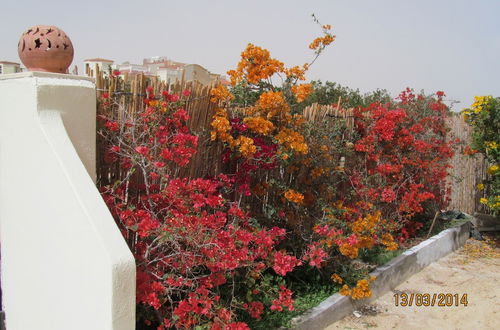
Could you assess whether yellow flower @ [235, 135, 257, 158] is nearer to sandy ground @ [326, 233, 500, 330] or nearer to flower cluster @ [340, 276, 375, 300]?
flower cluster @ [340, 276, 375, 300]

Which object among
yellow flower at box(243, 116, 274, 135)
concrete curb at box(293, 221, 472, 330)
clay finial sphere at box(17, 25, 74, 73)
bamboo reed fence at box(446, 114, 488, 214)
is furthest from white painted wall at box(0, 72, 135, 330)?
bamboo reed fence at box(446, 114, 488, 214)

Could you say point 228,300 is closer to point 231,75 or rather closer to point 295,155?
point 295,155

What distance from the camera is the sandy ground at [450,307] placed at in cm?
437

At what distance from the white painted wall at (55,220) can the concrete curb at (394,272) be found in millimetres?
1869

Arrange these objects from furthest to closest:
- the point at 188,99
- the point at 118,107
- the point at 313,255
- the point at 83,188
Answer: the point at 313,255 → the point at 188,99 → the point at 118,107 → the point at 83,188

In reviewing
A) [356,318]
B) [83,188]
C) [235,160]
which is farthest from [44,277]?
[356,318]

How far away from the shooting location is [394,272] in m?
5.26

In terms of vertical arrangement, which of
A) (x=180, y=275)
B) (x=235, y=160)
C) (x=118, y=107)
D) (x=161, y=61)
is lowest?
(x=180, y=275)

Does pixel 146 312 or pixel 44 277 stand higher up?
pixel 44 277

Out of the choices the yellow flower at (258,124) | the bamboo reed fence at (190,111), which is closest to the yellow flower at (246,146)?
the yellow flower at (258,124)

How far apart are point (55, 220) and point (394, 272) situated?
4.01 metres

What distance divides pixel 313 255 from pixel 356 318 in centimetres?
82

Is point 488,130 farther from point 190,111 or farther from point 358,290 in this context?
point 190,111

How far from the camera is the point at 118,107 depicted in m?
3.35
